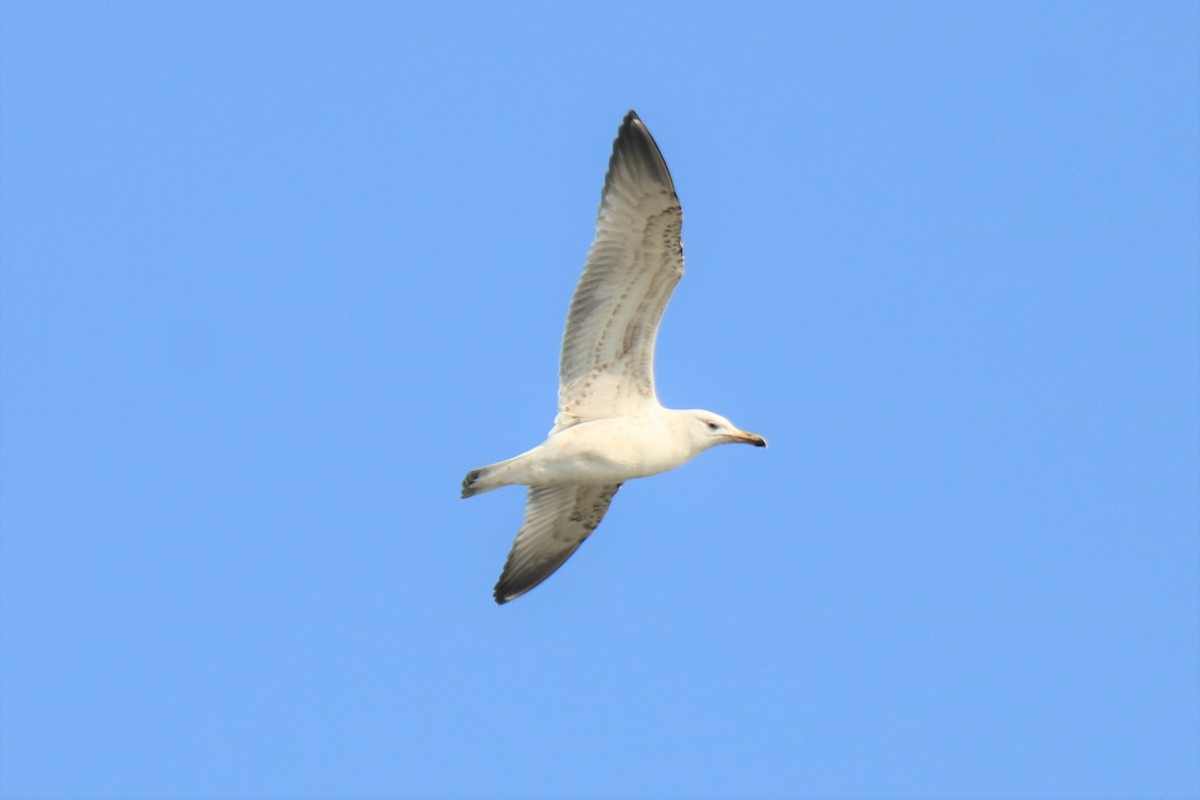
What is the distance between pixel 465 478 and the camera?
48.4ft

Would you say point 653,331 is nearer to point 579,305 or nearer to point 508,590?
point 579,305

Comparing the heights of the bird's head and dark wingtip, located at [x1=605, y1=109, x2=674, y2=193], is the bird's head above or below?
below

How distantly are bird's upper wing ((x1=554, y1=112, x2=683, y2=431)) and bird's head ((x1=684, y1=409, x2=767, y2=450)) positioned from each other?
35 cm

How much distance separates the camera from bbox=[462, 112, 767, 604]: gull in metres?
14.3

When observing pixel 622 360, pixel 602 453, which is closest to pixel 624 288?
pixel 622 360

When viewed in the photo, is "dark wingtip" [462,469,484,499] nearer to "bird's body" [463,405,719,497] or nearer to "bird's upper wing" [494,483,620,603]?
"bird's body" [463,405,719,497]

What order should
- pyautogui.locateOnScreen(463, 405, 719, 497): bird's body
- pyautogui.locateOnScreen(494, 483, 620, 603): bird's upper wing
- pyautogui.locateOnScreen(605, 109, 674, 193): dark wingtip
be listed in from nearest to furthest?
pyautogui.locateOnScreen(605, 109, 674, 193): dark wingtip
pyautogui.locateOnScreen(463, 405, 719, 497): bird's body
pyautogui.locateOnScreen(494, 483, 620, 603): bird's upper wing

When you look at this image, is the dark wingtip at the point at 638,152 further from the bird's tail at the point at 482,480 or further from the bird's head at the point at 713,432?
the bird's tail at the point at 482,480

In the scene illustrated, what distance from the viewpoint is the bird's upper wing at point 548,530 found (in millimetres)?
16094

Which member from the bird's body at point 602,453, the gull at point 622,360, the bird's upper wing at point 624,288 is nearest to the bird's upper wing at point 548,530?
the gull at point 622,360

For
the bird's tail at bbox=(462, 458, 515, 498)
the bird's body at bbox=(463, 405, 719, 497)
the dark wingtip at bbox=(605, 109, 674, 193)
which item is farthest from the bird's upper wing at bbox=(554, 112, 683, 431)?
the bird's tail at bbox=(462, 458, 515, 498)

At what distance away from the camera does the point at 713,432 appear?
15.0 metres

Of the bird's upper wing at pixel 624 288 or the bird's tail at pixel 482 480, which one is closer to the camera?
the bird's upper wing at pixel 624 288

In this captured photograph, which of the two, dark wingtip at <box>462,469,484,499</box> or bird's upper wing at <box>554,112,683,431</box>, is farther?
dark wingtip at <box>462,469,484,499</box>
